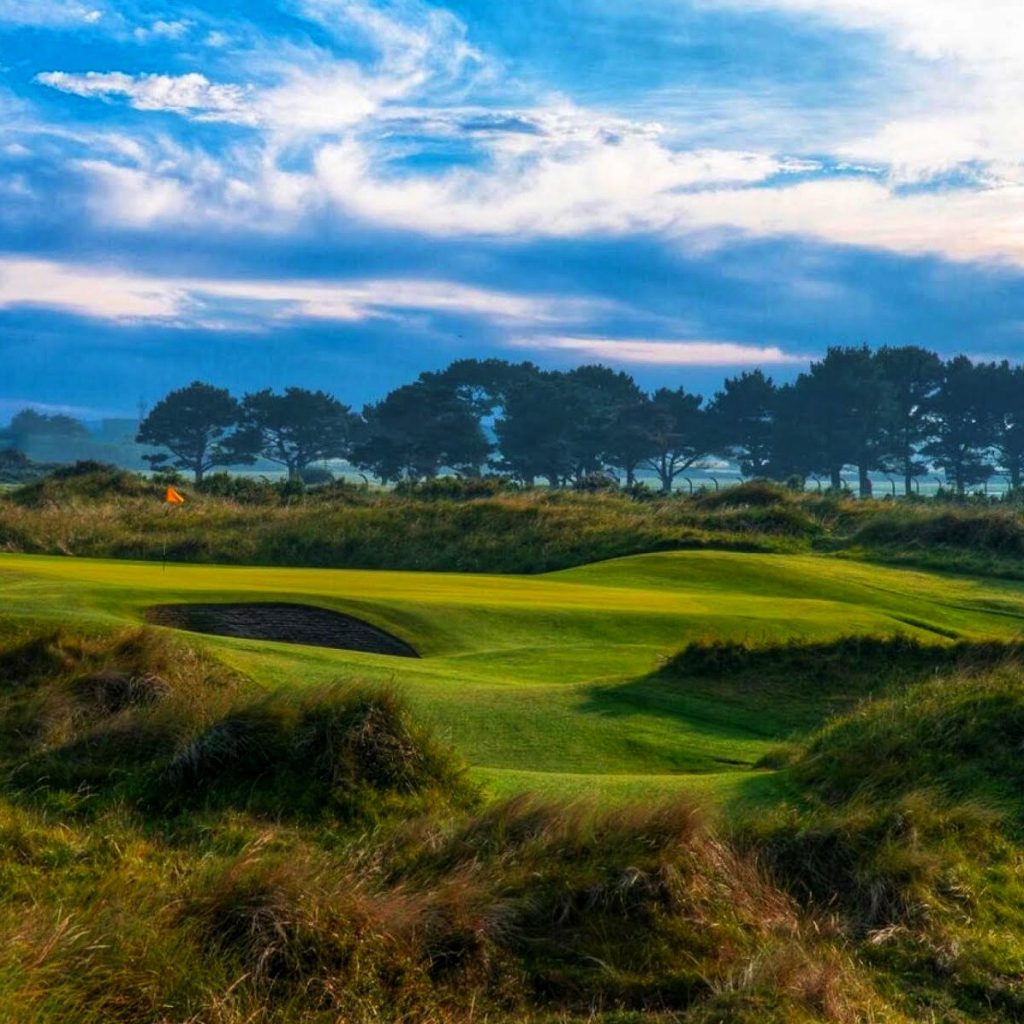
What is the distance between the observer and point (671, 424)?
108375 millimetres

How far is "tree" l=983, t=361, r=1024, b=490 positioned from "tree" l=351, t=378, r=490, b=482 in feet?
131

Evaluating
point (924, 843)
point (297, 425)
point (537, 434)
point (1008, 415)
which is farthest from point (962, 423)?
point (924, 843)

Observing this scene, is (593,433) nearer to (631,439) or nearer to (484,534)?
(631,439)

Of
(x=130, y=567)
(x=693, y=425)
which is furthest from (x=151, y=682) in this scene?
(x=693, y=425)

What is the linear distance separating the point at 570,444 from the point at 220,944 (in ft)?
329

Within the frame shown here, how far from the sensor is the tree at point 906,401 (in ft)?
352

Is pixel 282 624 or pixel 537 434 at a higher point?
pixel 537 434

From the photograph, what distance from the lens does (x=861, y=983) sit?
7.30m

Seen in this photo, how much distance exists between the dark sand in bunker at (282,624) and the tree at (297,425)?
316ft

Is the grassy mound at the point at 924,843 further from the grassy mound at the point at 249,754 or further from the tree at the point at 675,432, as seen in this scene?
the tree at the point at 675,432

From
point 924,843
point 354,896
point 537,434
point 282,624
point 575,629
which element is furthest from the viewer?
point 537,434

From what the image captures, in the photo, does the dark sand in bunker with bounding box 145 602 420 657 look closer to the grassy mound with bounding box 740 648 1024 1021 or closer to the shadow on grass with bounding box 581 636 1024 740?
the shadow on grass with bounding box 581 636 1024 740

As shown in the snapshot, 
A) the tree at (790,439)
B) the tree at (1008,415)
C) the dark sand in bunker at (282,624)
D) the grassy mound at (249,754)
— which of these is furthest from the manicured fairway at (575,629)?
the tree at (1008,415)

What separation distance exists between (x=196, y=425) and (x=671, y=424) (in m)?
40.3
